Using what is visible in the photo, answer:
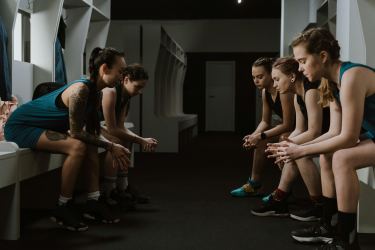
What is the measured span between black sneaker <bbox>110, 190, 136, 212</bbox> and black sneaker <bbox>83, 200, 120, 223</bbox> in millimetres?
341

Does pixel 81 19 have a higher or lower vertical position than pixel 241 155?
higher

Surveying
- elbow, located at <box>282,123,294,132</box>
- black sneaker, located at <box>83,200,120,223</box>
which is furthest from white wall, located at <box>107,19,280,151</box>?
black sneaker, located at <box>83,200,120,223</box>

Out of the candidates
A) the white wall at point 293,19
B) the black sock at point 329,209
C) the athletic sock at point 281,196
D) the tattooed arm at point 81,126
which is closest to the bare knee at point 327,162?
the black sock at point 329,209

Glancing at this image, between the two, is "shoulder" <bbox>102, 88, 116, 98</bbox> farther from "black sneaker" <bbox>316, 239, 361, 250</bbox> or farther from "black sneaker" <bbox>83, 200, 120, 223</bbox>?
"black sneaker" <bbox>316, 239, 361, 250</bbox>

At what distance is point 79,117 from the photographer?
263cm

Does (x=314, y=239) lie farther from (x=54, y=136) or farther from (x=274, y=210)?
(x=54, y=136)

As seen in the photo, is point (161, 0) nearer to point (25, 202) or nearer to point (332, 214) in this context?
point (25, 202)

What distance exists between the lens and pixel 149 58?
7.36 metres

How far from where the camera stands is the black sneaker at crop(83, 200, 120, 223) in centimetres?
285

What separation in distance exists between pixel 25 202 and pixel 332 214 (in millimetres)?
1984

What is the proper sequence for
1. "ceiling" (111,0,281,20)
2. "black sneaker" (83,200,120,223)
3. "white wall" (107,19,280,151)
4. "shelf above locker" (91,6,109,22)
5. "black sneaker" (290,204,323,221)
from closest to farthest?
"black sneaker" (83,200,120,223) < "black sneaker" (290,204,323,221) < "shelf above locker" (91,6,109,22) < "ceiling" (111,0,281,20) < "white wall" (107,19,280,151)

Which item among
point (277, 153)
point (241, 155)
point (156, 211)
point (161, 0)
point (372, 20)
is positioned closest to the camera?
point (277, 153)

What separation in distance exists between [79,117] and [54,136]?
19 centimetres

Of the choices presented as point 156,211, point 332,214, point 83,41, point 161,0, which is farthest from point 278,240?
point 161,0
